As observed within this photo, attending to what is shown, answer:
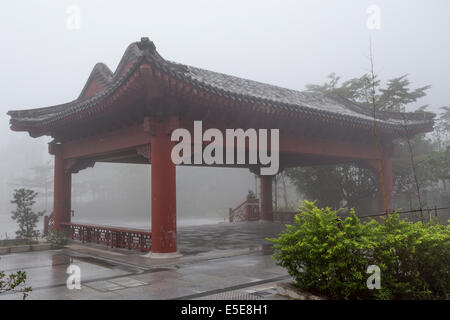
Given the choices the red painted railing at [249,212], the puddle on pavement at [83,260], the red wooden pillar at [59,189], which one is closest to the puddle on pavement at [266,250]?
the puddle on pavement at [83,260]

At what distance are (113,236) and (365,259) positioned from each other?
871 centimetres

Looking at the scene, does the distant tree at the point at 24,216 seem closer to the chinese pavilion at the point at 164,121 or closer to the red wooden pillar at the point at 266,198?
the chinese pavilion at the point at 164,121

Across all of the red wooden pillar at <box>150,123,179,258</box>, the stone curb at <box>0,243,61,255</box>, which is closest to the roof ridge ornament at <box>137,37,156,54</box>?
the red wooden pillar at <box>150,123,179,258</box>

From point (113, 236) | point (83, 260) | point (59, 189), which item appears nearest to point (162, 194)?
point (83, 260)

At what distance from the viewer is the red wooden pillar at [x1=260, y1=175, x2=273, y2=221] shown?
872 inches

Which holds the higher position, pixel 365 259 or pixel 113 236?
pixel 365 259

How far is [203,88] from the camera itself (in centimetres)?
915

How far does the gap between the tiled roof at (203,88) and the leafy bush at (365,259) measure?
3268 millimetres

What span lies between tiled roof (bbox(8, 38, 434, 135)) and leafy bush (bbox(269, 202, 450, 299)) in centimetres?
327

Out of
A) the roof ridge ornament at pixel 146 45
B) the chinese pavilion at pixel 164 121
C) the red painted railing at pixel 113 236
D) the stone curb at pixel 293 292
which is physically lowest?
the stone curb at pixel 293 292

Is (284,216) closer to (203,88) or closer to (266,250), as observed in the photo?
(266,250)

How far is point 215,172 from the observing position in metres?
53.4

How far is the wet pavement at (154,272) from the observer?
20.8 feet
